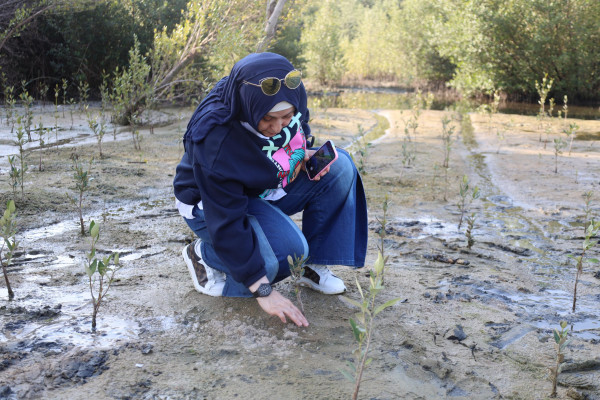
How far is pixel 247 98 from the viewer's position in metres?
2.49

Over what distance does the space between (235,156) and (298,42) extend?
1922 centimetres

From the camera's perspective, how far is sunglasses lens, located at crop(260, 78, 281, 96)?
245cm

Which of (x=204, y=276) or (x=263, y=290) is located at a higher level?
(x=263, y=290)

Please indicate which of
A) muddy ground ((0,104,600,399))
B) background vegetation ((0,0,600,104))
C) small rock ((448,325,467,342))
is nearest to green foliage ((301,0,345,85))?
background vegetation ((0,0,600,104))

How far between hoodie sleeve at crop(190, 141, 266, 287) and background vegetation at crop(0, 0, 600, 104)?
22.3 feet

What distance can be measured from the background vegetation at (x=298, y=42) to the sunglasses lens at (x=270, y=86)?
683 centimetres

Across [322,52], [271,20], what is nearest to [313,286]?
[271,20]

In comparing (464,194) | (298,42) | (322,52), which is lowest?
(464,194)

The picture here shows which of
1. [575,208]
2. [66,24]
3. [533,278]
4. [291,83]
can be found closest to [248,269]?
[291,83]

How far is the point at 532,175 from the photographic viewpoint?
6.91 metres

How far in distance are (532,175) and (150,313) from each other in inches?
218

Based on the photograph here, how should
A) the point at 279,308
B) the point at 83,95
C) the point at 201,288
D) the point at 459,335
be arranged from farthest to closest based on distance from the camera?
the point at 83,95 → the point at 201,288 → the point at 459,335 → the point at 279,308

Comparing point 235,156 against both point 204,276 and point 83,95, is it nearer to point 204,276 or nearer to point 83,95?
point 204,276

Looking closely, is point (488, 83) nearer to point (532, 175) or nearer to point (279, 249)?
point (532, 175)
